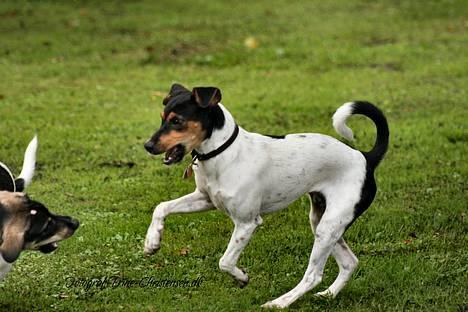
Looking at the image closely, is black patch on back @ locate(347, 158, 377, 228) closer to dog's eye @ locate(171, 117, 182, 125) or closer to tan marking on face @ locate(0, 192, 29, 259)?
dog's eye @ locate(171, 117, 182, 125)

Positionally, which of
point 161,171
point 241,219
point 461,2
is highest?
point 241,219

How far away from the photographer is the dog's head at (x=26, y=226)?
582cm

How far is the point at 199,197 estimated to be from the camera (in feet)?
22.1

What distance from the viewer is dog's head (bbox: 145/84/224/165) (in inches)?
248

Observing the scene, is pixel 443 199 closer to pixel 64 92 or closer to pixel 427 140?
pixel 427 140

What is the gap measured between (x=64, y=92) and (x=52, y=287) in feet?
23.0

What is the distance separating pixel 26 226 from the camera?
5.97 m

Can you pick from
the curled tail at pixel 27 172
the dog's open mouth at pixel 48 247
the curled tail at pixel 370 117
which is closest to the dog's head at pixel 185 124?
the dog's open mouth at pixel 48 247

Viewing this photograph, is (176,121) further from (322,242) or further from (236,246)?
(322,242)

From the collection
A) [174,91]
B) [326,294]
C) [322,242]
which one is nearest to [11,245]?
[174,91]

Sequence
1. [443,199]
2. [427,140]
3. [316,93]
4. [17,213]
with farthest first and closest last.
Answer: [316,93] → [427,140] → [443,199] → [17,213]

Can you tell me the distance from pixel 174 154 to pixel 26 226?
1.09m

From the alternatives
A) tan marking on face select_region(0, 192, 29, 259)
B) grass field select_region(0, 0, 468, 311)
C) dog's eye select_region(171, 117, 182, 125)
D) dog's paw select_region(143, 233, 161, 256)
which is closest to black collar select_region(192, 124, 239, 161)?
dog's eye select_region(171, 117, 182, 125)

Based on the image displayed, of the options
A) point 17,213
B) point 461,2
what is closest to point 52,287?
point 17,213
